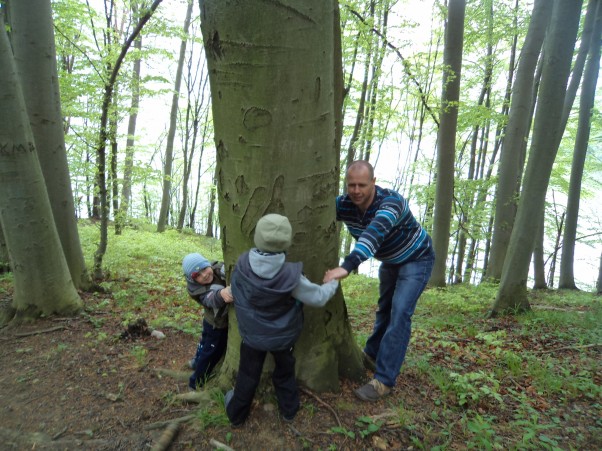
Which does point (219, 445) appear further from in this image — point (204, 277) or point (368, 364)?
point (368, 364)

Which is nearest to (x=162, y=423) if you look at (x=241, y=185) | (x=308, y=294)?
(x=308, y=294)

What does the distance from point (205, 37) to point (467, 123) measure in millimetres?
10014

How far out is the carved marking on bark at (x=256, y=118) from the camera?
1.98 meters

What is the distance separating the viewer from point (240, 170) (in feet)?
6.91

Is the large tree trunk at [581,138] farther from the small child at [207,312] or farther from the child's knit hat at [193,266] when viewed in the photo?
the child's knit hat at [193,266]

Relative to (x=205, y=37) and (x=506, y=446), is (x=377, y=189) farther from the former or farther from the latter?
(x=506, y=446)

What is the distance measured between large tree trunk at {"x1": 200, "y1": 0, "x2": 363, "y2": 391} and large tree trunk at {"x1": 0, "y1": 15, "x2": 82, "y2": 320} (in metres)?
2.95

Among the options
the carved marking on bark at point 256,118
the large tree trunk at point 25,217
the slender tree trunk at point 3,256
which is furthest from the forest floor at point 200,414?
the slender tree trunk at point 3,256

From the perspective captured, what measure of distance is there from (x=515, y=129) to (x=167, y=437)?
9484 millimetres

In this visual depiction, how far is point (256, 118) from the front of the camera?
199 centimetres

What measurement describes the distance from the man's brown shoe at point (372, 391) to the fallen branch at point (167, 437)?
1281mm

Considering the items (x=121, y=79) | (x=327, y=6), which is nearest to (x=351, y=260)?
(x=327, y=6)

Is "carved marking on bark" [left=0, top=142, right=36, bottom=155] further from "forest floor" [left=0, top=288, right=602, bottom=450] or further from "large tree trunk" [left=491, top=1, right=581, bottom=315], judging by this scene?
"large tree trunk" [left=491, top=1, right=581, bottom=315]

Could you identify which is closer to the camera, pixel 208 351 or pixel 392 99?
pixel 208 351
